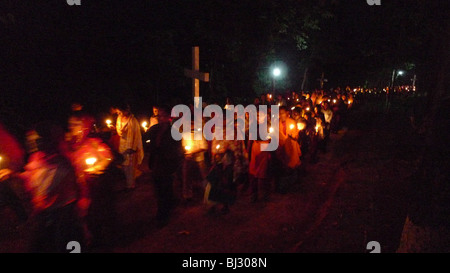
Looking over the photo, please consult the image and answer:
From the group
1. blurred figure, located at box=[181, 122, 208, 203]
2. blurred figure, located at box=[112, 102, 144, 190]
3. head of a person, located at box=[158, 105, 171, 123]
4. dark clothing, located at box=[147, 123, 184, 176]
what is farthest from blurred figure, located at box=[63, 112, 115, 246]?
blurred figure, located at box=[181, 122, 208, 203]

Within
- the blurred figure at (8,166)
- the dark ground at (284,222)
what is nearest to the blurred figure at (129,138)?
the dark ground at (284,222)

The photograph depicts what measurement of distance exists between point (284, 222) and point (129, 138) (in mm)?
3538

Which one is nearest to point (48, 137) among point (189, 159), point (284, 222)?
point (189, 159)

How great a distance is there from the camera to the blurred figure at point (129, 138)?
6.76 meters

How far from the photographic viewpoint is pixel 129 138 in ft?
22.2

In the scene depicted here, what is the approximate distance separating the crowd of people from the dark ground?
28 centimetres

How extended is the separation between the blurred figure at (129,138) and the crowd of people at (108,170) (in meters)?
0.02

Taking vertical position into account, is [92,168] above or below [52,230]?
above

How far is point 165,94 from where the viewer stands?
1380 centimetres

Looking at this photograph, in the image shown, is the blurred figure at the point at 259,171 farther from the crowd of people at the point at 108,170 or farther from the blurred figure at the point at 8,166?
the blurred figure at the point at 8,166

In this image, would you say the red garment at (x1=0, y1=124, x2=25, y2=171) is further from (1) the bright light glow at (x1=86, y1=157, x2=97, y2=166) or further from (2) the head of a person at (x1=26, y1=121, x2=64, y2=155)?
(2) the head of a person at (x1=26, y1=121, x2=64, y2=155)

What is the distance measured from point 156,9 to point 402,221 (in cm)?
1163

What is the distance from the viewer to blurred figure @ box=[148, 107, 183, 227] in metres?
5.57

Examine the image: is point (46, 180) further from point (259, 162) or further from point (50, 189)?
point (259, 162)
